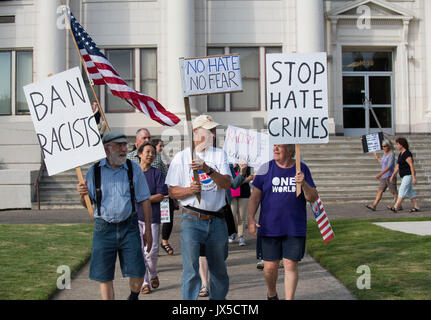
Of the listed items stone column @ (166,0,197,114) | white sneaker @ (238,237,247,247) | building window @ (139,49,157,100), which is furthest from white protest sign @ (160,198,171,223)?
building window @ (139,49,157,100)

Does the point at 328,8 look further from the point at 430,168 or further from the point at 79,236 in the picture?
the point at 79,236

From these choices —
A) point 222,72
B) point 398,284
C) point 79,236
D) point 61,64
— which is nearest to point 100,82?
point 79,236

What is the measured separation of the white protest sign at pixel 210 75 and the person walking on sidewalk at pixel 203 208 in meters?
0.44

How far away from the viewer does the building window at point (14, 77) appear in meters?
25.3

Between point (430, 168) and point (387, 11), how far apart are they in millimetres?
8772

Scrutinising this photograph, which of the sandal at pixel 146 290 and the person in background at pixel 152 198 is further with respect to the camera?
the person in background at pixel 152 198

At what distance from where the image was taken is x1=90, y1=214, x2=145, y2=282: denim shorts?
5.55 meters

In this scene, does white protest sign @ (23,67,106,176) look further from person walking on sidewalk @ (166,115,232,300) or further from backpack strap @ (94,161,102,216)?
person walking on sidewalk @ (166,115,232,300)

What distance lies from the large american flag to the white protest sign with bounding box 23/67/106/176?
2.67 m

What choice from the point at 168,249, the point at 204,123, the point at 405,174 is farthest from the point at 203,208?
the point at 405,174

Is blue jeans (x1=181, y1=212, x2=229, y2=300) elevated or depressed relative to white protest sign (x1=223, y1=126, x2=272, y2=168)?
depressed

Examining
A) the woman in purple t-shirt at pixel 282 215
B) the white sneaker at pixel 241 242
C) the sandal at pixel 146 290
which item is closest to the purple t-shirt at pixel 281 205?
the woman in purple t-shirt at pixel 282 215

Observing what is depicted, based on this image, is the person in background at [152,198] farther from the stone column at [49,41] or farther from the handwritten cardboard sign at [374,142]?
the stone column at [49,41]

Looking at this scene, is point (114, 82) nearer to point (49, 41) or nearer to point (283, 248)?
point (283, 248)
